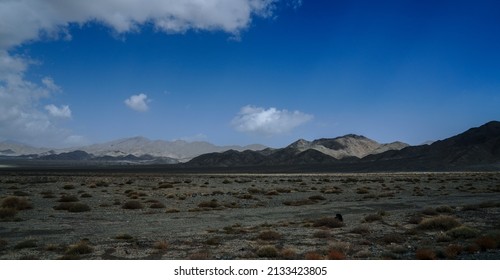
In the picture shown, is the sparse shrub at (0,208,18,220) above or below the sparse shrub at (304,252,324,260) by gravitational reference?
above

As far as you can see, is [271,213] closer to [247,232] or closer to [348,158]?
[247,232]

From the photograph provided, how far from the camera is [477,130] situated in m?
160

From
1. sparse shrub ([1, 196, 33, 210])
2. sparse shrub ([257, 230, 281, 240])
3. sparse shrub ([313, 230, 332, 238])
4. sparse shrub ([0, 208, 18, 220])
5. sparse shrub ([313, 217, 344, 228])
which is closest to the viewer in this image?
sparse shrub ([257, 230, 281, 240])

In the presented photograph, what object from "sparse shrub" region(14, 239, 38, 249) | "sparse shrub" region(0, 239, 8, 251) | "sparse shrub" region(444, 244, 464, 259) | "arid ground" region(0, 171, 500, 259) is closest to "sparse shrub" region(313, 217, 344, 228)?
"arid ground" region(0, 171, 500, 259)

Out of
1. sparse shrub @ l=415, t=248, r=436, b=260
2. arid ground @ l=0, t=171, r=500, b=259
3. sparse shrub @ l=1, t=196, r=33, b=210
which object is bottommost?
arid ground @ l=0, t=171, r=500, b=259

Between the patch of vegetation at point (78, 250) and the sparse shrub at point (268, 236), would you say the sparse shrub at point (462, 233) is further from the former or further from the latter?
the patch of vegetation at point (78, 250)

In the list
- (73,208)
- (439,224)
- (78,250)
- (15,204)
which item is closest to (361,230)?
(439,224)

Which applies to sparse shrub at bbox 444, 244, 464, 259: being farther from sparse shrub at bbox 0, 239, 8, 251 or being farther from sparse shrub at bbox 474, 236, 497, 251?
sparse shrub at bbox 0, 239, 8, 251

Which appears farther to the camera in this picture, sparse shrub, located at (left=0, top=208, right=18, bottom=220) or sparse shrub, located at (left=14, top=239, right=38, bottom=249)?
sparse shrub, located at (left=0, top=208, right=18, bottom=220)

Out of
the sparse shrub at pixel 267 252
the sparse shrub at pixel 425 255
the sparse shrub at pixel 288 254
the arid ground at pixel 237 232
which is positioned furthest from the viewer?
the arid ground at pixel 237 232

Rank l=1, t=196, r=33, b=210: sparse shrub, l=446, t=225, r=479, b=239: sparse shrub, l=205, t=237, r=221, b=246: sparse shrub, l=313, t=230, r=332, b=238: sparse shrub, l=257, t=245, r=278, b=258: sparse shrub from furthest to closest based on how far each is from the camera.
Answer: l=1, t=196, r=33, b=210: sparse shrub
l=313, t=230, r=332, b=238: sparse shrub
l=446, t=225, r=479, b=239: sparse shrub
l=205, t=237, r=221, b=246: sparse shrub
l=257, t=245, r=278, b=258: sparse shrub

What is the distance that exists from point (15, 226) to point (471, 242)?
793 inches

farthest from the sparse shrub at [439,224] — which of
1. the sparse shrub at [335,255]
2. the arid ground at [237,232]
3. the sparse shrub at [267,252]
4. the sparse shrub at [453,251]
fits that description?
the sparse shrub at [267,252]

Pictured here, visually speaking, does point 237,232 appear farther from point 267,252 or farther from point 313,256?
point 313,256
